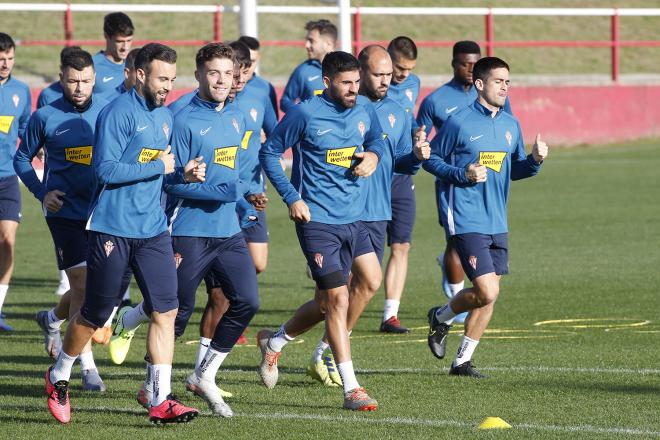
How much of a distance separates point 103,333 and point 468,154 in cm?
337

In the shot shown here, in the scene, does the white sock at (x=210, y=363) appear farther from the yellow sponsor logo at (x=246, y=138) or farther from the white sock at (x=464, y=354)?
the yellow sponsor logo at (x=246, y=138)

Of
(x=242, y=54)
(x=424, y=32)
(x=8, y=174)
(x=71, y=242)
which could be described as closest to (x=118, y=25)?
(x=8, y=174)

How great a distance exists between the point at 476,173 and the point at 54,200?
2751mm

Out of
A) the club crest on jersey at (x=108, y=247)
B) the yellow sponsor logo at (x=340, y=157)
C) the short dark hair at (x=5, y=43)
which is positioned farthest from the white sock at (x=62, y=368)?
the short dark hair at (x=5, y=43)

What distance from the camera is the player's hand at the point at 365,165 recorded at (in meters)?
8.78

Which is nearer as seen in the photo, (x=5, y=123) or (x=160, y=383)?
(x=160, y=383)

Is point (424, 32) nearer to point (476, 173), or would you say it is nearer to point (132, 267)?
point (476, 173)

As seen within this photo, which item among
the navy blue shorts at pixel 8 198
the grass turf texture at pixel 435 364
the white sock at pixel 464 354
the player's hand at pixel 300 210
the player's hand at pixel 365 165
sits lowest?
the grass turf texture at pixel 435 364

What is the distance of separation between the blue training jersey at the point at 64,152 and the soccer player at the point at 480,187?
228 centimetres

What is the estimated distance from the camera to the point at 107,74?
12.9 meters

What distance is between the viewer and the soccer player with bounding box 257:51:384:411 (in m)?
8.80

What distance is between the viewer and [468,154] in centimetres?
986

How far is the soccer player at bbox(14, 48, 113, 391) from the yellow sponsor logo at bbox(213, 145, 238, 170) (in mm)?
1102

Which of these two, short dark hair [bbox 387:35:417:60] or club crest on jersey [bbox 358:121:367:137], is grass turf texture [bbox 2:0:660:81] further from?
club crest on jersey [bbox 358:121:367:137]
